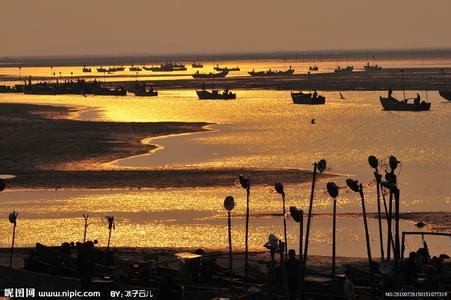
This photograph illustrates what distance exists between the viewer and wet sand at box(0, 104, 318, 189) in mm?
52531

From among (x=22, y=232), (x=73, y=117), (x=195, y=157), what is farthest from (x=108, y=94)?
(x=22, y=232)

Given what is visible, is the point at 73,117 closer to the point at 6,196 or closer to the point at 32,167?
the point at 32,167

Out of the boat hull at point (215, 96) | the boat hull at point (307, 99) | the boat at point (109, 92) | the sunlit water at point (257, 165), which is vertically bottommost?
the sunlit water at point (257, 165)

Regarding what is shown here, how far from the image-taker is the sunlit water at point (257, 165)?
126 ft

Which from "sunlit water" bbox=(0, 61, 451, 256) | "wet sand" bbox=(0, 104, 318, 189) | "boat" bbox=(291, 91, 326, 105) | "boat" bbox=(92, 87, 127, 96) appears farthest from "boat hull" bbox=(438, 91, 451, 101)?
"boat" bbox=(92, 87, 127, 96)

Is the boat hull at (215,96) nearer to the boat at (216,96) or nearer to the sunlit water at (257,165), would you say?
the boat at (216,96)

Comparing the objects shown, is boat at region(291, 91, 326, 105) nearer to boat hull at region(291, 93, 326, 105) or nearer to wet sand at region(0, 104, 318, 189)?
boat hull at region(291, 93, 326, 105)

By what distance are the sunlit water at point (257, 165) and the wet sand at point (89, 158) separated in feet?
7.01

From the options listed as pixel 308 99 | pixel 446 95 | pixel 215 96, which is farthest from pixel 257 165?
pixel 215 96

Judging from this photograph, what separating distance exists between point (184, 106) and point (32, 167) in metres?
62.4

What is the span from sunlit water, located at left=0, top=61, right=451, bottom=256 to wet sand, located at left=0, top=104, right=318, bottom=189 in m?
2.14

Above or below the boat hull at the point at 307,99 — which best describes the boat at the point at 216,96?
above

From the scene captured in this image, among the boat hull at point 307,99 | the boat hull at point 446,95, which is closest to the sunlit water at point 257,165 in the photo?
the boat hull at point 307,99

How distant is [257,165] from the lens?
5938 centimetres
